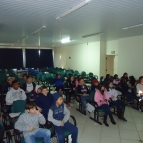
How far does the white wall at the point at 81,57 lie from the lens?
389 inches

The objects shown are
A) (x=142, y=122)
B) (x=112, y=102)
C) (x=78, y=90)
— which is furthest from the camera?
(x=78, y=90)

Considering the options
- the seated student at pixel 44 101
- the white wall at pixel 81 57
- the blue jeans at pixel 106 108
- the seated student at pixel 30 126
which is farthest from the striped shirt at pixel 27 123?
the white wall at pixel 81 57

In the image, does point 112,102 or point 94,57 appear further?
point 94,57

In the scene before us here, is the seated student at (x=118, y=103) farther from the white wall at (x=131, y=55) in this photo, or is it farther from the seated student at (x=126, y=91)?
the white wall at (x=131, y=55)

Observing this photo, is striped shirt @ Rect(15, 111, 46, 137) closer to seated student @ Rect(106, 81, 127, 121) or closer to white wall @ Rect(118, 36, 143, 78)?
seated student @ Rect(106, 81, 127, 121)

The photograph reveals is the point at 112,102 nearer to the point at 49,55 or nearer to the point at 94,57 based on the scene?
the point at 94,57

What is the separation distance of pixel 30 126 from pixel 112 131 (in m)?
2.13

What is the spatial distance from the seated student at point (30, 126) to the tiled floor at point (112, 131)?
3.46ft

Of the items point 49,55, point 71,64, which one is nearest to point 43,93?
point 71,64

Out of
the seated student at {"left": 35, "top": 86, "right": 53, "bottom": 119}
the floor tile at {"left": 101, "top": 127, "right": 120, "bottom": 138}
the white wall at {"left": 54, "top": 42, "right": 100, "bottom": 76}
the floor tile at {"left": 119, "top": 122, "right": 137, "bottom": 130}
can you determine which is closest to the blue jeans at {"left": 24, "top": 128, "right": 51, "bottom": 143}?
the seated student at {"left": 35, "top": 86, "right": 53, "bottom": 119}

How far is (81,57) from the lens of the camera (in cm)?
1142

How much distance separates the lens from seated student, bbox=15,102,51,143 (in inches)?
92.6

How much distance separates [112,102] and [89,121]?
2.90 feet

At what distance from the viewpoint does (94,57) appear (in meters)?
10.0
